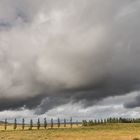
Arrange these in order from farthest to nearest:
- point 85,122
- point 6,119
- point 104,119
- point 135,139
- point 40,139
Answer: point 104,119, point 85,122, point 6,119, point 40,139, point 135,139

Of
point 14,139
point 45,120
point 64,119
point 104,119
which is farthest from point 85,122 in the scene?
point 14,139

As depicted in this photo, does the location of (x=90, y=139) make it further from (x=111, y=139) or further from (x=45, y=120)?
(x=45, y=120)

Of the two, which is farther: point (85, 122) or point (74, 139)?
point (85, 122)

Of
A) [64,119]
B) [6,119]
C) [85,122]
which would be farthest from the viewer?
[85,122]

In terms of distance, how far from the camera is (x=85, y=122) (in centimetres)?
18088

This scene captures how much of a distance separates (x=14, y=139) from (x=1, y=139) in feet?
7.11

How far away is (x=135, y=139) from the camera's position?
49938mm

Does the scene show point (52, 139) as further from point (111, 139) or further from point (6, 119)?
point (6, 119)

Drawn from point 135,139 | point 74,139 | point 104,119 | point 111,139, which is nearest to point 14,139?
point 74,139

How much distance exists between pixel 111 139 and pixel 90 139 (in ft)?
10.8

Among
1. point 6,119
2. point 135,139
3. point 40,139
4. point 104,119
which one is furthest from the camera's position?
point 104,119

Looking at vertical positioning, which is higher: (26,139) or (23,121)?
(23,121)

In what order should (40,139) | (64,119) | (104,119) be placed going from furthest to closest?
(104,119), (64,119), (40,139)

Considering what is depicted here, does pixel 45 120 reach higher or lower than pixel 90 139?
higher
